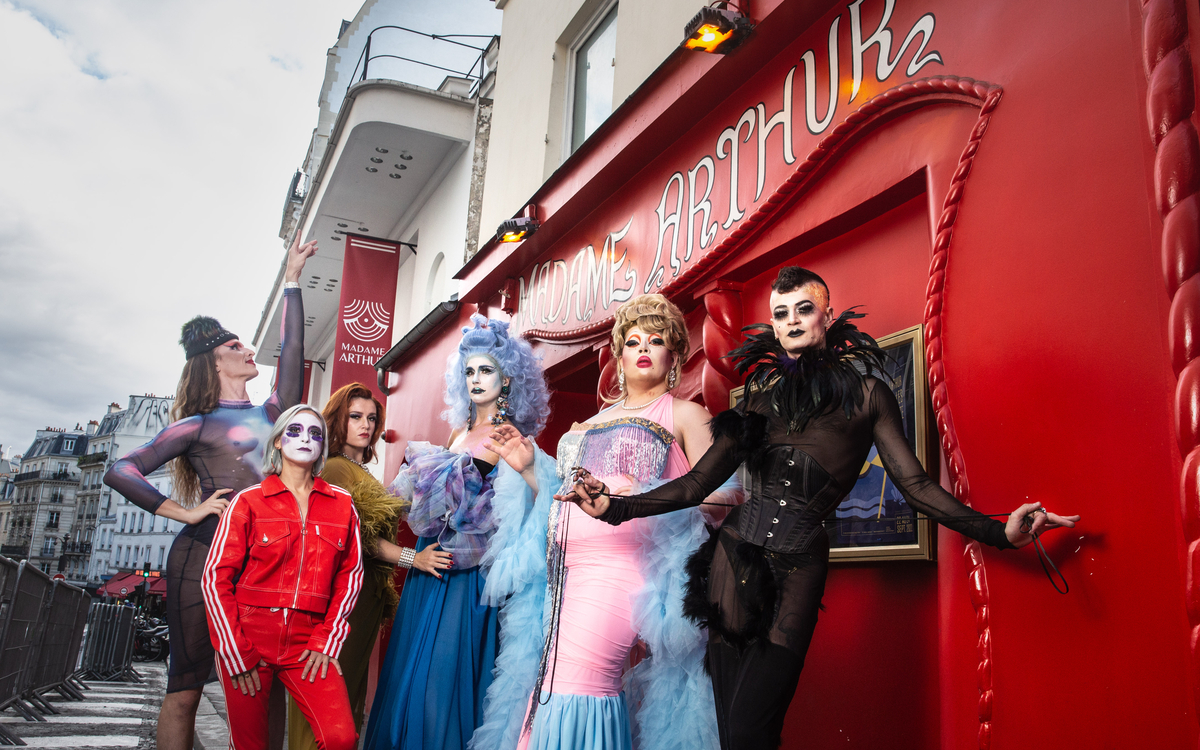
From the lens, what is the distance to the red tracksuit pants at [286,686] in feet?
10.7

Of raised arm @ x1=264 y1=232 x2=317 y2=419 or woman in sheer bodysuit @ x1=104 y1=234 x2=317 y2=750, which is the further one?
raised arm @ x1=264 y1=232 x2=317 y2=419

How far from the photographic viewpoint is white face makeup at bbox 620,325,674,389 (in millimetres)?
3285

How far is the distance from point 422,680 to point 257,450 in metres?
1.62

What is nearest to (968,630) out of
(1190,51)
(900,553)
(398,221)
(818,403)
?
(900,553)

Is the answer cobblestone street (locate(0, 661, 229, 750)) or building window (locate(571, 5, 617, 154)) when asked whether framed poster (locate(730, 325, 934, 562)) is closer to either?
cobblestone street (locate(0, 661, 229, 750))

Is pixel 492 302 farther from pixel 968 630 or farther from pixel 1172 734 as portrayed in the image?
pixel 1172 734

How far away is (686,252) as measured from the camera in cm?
464

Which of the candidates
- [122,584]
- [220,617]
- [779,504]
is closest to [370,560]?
[220,617]

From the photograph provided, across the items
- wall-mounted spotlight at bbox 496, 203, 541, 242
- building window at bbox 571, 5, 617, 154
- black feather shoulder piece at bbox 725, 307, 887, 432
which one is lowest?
black feather shoulder piece at bbox 725, 307, 887, 432

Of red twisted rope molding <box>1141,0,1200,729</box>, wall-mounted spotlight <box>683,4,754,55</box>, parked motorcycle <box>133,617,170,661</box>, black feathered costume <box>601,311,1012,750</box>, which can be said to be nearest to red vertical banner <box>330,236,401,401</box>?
wall-mounted spotlight <box>683,4,754,55</box>

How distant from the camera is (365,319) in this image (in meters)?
11.1

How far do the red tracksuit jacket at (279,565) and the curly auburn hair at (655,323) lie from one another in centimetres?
151

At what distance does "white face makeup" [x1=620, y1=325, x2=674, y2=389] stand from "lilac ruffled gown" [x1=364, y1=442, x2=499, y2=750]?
3.76 ft

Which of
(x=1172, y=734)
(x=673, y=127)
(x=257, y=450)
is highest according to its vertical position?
(x=673, y=127)
